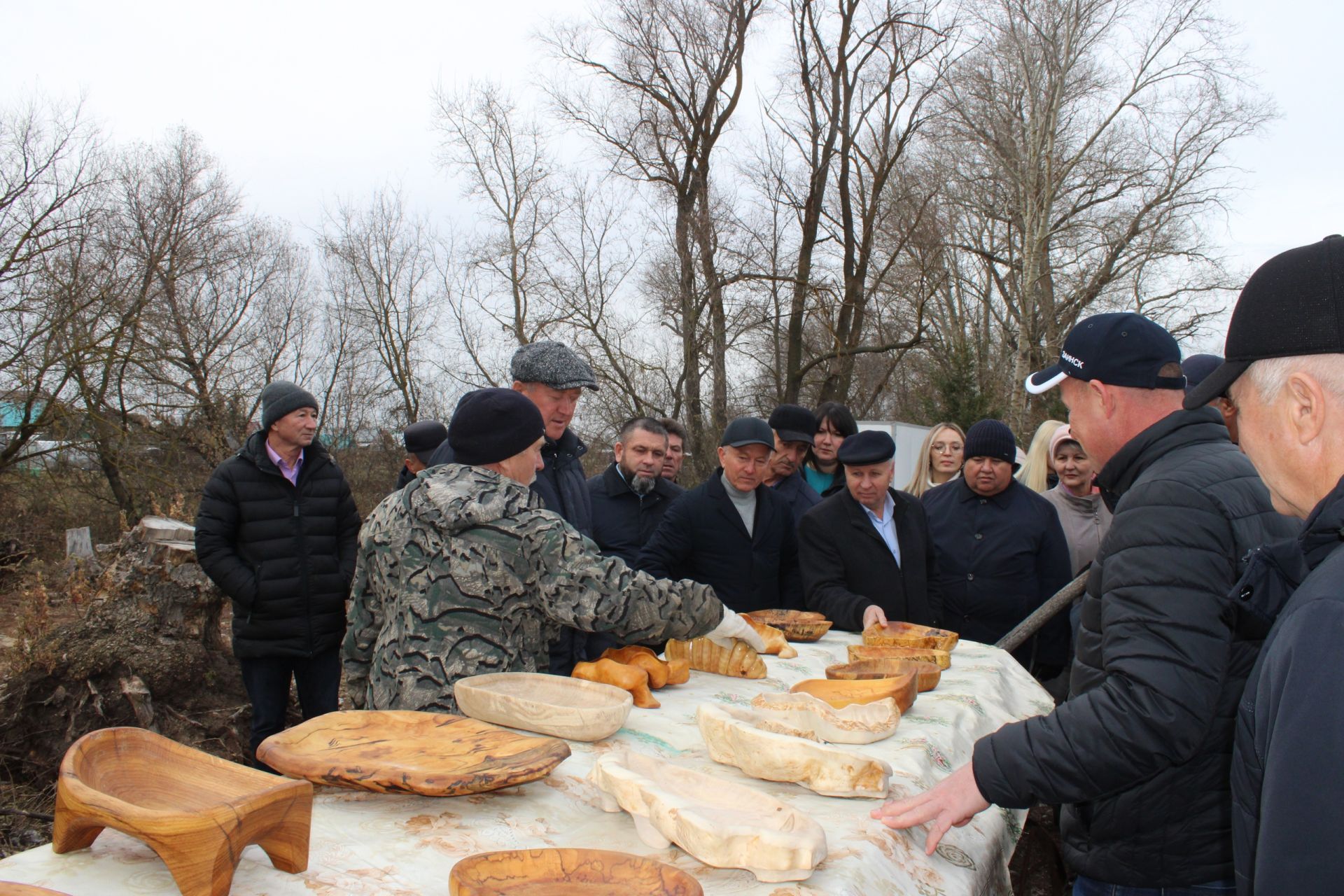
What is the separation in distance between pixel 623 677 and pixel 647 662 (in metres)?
0.15

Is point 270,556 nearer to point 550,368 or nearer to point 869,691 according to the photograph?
point 550,368

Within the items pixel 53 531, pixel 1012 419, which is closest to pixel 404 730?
pixel 53 531

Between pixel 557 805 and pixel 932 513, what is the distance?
2.70 metres

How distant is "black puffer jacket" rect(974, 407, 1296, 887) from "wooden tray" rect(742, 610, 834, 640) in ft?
4.19

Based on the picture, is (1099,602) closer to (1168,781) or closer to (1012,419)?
(1168,781)

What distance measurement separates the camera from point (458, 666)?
74.2 inches

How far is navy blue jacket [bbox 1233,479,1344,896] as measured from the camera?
761mm

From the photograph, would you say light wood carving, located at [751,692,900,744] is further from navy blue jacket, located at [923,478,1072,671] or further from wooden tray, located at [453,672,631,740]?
navy blue jacket, located at [923,478,1072,671]

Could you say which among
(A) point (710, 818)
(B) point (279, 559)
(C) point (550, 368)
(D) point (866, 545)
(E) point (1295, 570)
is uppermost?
(C) point (550, 368)

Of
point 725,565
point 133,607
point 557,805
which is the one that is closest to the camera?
point 557,805

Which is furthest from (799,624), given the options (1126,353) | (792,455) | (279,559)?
(279,559)

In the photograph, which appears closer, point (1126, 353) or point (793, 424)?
point (1126, 353)

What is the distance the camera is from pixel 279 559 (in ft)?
12.1

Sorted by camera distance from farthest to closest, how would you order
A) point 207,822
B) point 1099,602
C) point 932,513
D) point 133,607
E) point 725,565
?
point 133,607 < point 932,513 < point 725,565 < point 1099,602 < point 207,822
